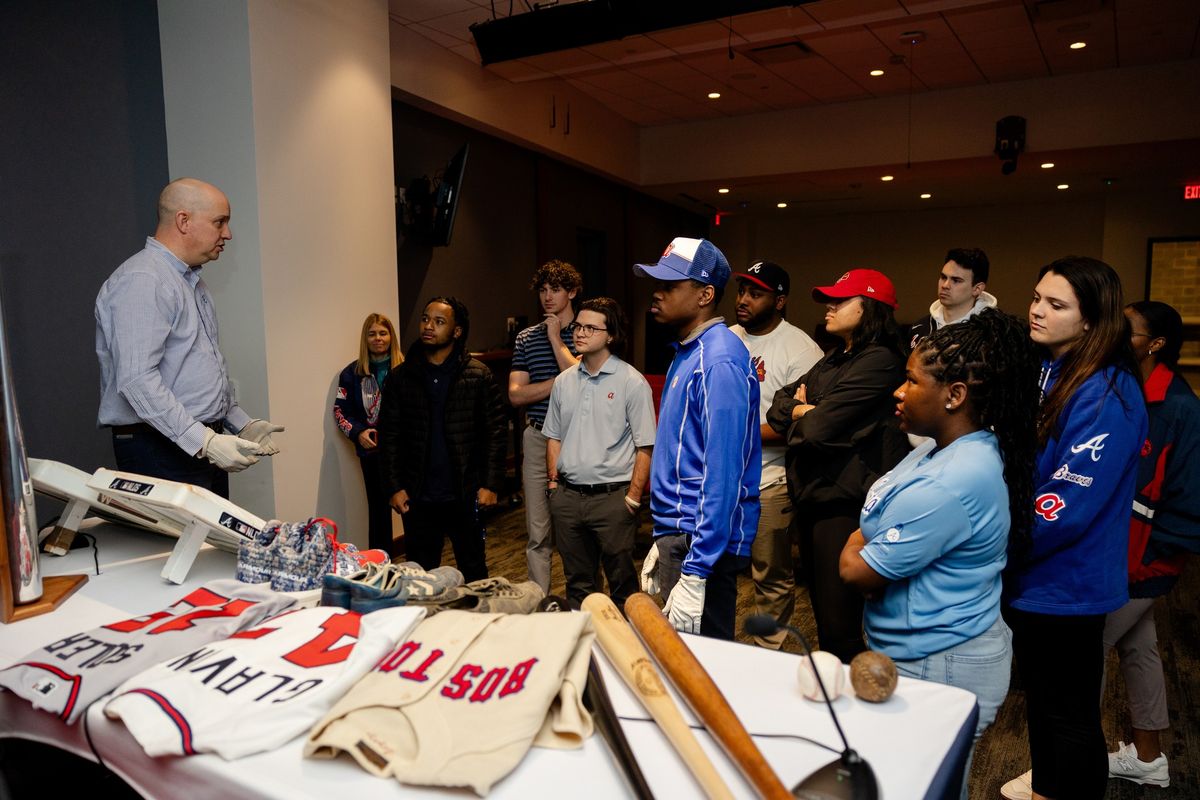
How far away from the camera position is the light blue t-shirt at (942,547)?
4.62ft

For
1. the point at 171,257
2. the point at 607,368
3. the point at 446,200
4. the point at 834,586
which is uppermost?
the point at 446,200

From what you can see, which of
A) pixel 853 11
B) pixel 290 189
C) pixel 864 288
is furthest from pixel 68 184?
pixel 853 11

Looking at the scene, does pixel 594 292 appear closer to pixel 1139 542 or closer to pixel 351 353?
pixel 351 353

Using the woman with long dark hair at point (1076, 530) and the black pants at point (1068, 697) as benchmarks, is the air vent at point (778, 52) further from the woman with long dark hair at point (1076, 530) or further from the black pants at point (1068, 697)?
the black pants at point (1068, 697)

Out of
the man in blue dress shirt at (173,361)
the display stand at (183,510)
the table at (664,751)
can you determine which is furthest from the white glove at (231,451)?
the table at (664,751)

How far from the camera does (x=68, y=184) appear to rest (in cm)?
326

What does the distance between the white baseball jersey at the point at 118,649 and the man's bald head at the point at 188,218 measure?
1376mm

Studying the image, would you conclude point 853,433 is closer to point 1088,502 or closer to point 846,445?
point 846,445

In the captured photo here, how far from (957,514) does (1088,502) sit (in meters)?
0.49

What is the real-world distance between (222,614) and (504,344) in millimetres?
5517

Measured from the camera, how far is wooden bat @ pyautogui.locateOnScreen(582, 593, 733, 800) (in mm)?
935

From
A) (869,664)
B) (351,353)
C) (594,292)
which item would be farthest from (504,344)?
(869,664)

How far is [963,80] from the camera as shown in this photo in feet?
23.2

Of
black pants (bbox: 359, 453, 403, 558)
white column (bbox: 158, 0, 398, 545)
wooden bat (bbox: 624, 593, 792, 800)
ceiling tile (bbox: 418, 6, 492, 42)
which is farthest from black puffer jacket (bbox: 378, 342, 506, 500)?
ceiling tile (bbox: 418, 6, 492, 42)
